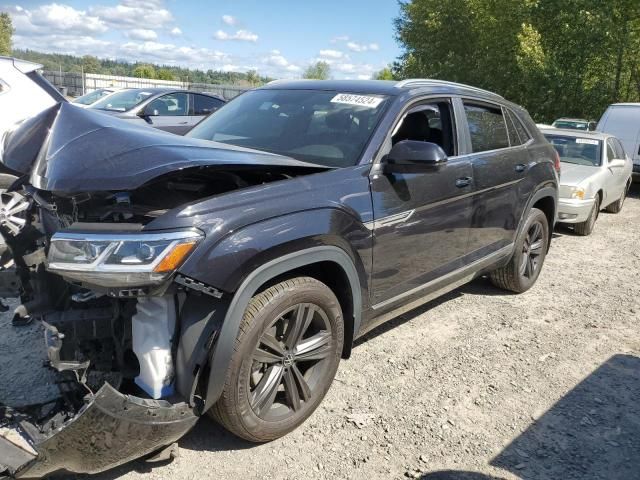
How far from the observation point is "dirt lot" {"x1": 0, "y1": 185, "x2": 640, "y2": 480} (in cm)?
276

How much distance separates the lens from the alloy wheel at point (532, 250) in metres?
5.25

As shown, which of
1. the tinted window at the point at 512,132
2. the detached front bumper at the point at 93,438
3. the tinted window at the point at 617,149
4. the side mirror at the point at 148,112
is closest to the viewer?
the detached front bumper at the point at 93,438

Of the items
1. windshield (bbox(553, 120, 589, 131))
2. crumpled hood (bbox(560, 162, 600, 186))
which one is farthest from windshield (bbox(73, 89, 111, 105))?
windshield (bbox(553, 120, 589, 131))

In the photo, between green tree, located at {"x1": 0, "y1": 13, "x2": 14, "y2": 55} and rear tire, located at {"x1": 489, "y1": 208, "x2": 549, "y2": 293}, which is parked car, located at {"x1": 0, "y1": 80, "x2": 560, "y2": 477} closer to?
rear tire, located at {"x1": 489, "y1": 208, "x2": 549, "y2": 293}

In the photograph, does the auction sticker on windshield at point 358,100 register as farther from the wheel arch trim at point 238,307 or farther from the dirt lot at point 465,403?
the dirt lot at point 465,403

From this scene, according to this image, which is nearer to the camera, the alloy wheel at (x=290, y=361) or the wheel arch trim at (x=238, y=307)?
the wheel arch trim at (x=238, y=307)

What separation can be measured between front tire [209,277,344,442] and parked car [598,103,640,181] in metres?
12.2

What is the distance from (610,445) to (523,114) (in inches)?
127

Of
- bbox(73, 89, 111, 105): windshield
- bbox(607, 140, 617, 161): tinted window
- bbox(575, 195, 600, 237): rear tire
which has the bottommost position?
bbox(575, 195, 600, 237): rear tire

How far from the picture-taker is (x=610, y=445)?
3.03 metres

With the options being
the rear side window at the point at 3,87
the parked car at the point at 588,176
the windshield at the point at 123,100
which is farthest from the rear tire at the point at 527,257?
the windshield at the point at 123,100

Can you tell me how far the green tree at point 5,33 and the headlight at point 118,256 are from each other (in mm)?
55000

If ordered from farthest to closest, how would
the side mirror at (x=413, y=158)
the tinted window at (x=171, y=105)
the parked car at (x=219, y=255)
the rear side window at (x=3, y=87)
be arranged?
1. the tinted window at (x=171, y=105)
2. the rear side window at (x=3, y=87)
3. the side mirror at (x=413, y=158)
4. the parked car at (x=219, y=255)

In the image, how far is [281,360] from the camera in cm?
275
